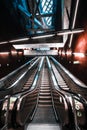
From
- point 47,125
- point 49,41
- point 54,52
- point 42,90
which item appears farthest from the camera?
point 54,52

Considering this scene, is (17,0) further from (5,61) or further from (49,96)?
(49,96)

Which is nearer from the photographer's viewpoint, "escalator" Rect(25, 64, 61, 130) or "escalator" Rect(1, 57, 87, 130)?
"escalator" Rect(1, 57, 87, 130)

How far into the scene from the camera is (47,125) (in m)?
5.78

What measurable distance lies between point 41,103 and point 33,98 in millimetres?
388

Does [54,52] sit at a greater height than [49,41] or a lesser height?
lesser

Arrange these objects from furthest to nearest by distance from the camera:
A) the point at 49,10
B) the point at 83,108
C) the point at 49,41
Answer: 1. the point at 49,10
2. the point at 49,41
3. the point at 83,108

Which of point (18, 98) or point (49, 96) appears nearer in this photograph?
point (18, 98)

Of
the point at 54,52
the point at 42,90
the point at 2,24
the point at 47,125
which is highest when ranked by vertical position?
the point at 2,24

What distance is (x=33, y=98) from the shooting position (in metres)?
8.07

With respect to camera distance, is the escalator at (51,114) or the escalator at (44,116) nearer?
the escalator at (51,114)

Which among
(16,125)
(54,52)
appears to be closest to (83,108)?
(16,125)

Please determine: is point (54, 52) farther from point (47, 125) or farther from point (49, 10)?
point (47, 125)

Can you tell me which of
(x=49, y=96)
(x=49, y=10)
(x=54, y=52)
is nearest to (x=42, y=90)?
(x=49, y=96)

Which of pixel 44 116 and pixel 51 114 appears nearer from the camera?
pixel 44 116
